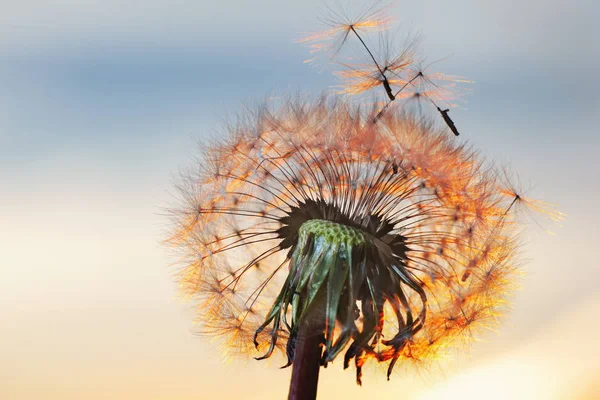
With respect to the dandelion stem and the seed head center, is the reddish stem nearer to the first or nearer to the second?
the dandelion stem

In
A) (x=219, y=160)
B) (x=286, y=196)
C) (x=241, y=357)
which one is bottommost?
(x=241, y=357)

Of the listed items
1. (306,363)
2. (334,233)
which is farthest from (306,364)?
(334,233)

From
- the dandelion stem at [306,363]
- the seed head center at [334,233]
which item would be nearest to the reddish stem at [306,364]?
the dandelion stem at [306,363]

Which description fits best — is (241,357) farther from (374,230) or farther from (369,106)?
(369,106)

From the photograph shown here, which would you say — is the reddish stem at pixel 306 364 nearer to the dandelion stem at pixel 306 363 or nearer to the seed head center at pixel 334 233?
the dandelion stem at pixel 306 363

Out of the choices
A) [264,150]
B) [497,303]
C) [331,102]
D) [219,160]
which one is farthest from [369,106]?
[497,303]

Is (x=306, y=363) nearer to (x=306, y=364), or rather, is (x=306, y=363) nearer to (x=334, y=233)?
(x=306, y=364)
